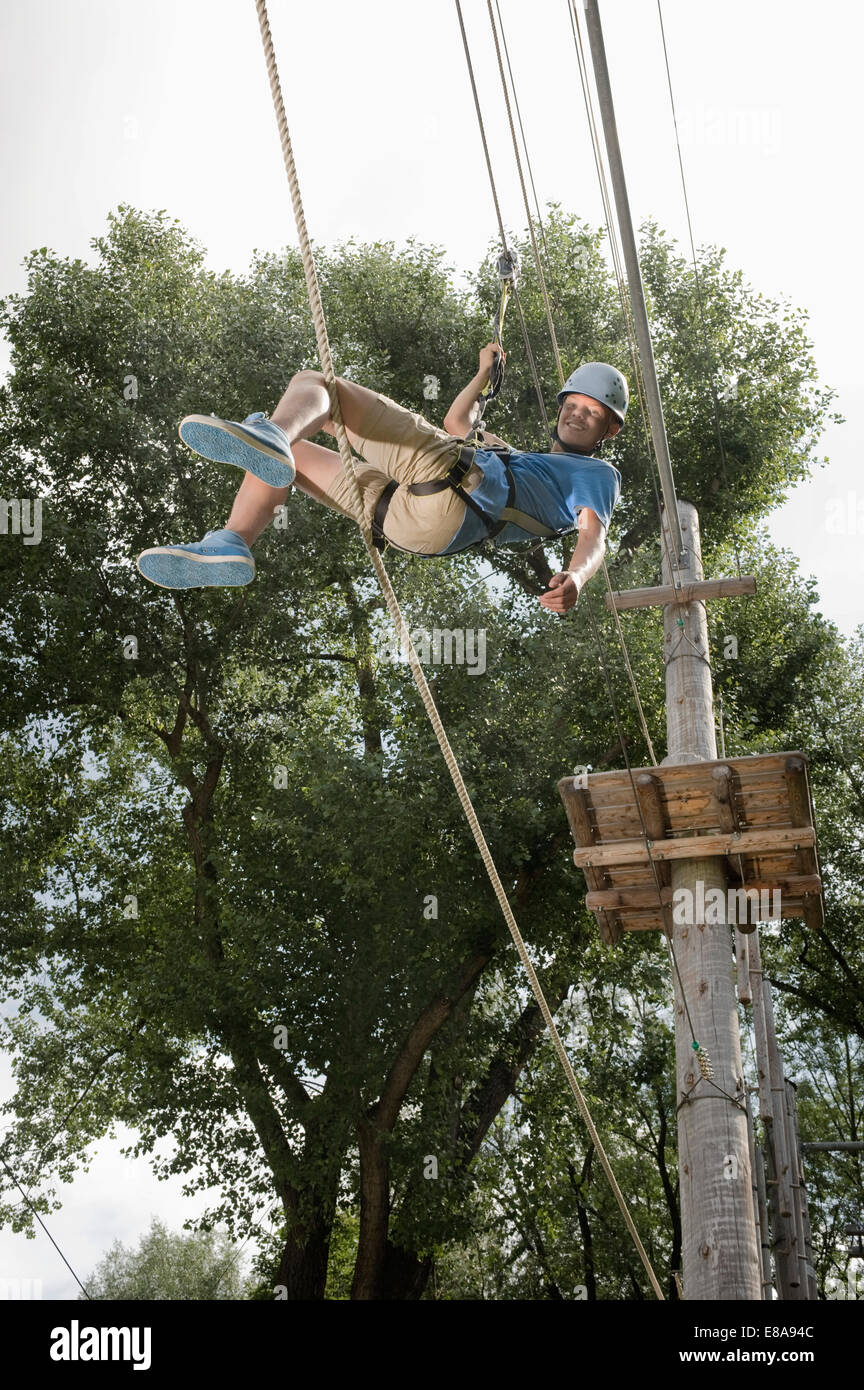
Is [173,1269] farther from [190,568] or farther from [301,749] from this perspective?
[190,568]

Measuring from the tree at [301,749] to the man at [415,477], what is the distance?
7.42m

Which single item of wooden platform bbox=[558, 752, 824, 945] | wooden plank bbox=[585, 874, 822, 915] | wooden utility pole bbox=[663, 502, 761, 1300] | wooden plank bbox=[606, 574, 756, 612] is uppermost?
wooden plank bbox=[606, 574, 756, 612]

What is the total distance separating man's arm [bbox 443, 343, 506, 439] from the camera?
4.65 m

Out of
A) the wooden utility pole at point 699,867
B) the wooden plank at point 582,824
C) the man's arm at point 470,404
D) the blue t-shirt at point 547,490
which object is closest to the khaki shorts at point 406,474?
the blue t-shirt at point 547,490

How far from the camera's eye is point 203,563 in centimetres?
371

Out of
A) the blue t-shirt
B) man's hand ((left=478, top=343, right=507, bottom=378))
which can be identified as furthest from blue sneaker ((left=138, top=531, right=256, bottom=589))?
man's hand ((left=478, top=343, right=507, bottom=378))

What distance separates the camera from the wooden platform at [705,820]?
6.82 meters

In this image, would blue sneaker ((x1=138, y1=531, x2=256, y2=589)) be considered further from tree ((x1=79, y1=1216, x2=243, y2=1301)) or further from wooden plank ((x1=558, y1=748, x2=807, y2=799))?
tree ((x1=79, y1=1216, x2=243, y2=1301))

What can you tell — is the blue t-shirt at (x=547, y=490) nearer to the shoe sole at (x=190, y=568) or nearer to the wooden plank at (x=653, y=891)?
the shoe sole at (x=190, y=568)

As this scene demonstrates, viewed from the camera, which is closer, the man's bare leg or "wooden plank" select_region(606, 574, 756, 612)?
the man's bare leg

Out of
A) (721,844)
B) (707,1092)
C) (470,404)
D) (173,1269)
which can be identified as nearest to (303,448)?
(470,404)

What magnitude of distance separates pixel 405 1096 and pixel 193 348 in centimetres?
925
